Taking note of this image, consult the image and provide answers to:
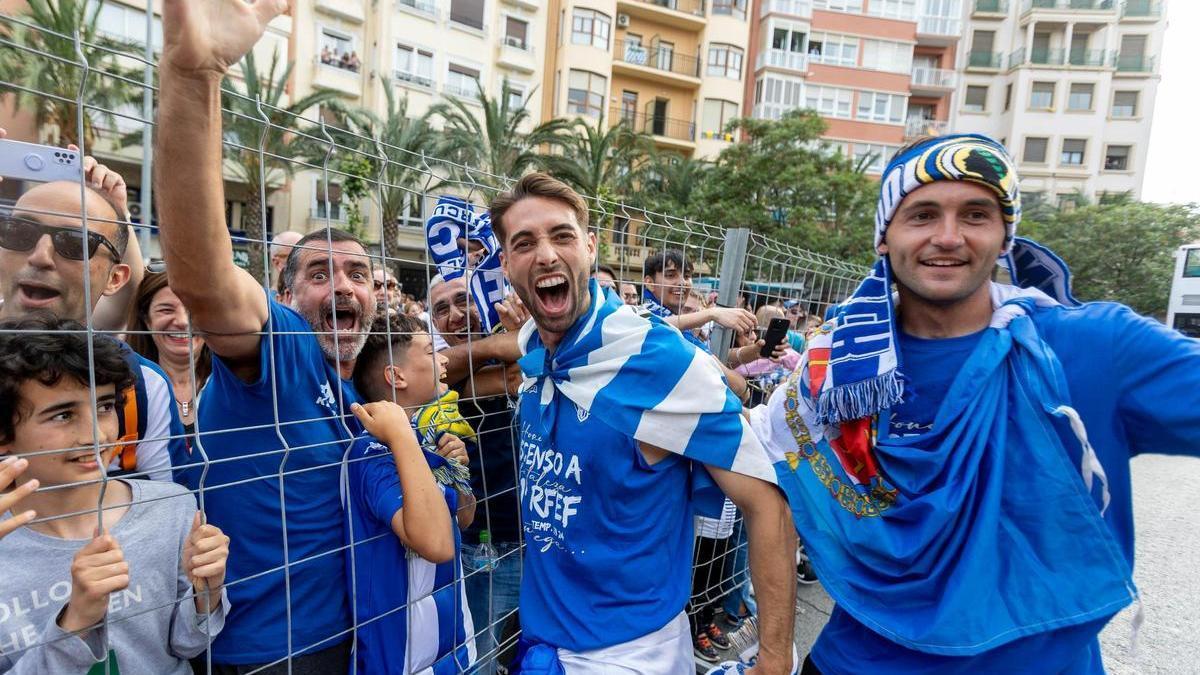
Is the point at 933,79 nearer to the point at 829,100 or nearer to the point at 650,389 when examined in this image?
the point at 829,100

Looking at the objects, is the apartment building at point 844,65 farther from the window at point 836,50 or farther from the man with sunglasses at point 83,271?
the man with sunglasses at point 83,271

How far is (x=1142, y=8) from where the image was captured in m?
36.6

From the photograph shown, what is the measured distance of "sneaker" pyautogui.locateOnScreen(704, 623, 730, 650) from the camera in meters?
3.63

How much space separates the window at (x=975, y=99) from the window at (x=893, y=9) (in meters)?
8.31

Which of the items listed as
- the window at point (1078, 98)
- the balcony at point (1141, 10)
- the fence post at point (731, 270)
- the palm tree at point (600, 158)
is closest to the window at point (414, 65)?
the palm tree at point (600, 158)

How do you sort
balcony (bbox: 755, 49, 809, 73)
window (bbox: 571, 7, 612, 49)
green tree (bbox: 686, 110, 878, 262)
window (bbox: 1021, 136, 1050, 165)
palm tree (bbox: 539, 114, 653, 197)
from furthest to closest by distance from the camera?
window (bbox: 1021, 136, 1050, 165) → balcony (bbox: 755, 49, 809, 73) → window (bbox: 571, 7, 612, 49) → palm tree (bbox: 539, 114, 653, 197) → green tree (bbox: 686, 110, 878, 262)

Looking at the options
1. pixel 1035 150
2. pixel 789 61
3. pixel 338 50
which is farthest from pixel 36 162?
pixel 1035 150

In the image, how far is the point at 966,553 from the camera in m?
1.52

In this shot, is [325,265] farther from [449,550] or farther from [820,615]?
[820,615]

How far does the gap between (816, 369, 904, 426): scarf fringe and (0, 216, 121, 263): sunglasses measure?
1821mm

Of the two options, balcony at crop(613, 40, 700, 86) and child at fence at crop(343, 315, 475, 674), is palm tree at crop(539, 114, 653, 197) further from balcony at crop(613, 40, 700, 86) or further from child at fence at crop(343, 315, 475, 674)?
child at fence at crop(343, 315, 475, 674)

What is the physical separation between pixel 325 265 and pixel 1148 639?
5079 mm

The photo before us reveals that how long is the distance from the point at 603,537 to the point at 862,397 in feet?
2.63

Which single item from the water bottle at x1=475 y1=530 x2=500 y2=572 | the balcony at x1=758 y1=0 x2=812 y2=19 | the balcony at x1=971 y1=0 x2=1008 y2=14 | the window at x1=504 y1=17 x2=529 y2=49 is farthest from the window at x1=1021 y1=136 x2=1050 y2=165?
the water bottle at x1=475 y1=530 x2=500 y2=572
